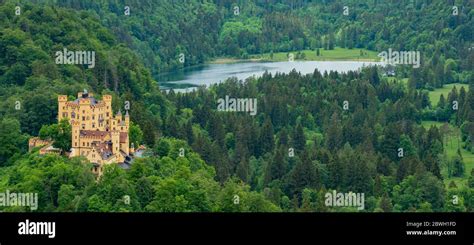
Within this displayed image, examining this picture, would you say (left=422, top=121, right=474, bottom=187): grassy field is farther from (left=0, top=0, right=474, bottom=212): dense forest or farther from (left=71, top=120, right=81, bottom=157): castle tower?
(left=71, top=120, right=81, bottom=157): castle tower

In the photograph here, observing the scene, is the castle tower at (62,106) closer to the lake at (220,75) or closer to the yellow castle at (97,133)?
the yellow castle at (97,133)

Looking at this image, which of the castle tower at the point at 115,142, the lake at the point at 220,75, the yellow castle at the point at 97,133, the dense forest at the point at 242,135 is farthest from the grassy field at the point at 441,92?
the castle tower at the point at 115,142

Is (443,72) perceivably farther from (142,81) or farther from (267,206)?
(267,206)

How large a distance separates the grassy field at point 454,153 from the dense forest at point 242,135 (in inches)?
10.9

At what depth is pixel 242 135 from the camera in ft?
394

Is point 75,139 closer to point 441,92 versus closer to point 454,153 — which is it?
point 454,153

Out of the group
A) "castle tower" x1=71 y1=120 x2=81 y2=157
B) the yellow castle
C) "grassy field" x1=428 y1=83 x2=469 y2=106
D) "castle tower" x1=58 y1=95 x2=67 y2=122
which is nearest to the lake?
"grassy field" x1=428 y1=83 x2=469 y2=106

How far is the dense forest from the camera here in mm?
66875

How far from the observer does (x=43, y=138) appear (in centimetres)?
7312

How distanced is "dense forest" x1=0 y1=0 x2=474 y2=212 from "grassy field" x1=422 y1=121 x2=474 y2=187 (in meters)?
0.28

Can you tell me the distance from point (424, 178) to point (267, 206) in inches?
1013

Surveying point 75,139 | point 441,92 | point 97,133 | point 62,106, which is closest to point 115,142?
point 97,133

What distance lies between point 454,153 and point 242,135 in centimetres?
2289

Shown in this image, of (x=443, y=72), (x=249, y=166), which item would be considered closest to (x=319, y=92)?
(x=443, y=72)
